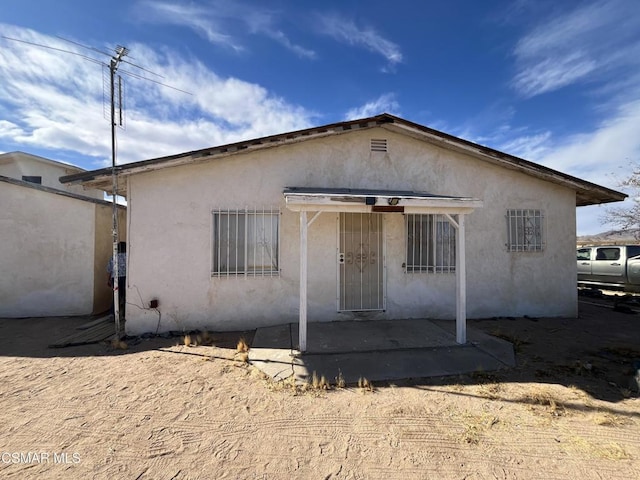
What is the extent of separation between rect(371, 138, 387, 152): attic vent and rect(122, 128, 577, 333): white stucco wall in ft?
0.39

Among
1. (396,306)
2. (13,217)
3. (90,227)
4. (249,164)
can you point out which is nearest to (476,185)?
(396,306)

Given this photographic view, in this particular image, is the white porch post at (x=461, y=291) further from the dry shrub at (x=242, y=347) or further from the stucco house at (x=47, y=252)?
the stucco house at (x=47, y=252)

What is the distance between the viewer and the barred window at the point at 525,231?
24.2ft

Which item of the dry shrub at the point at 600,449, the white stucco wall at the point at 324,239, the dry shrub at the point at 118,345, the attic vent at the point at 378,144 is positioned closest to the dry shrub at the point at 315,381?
the white stucco wall at the point at 324,239

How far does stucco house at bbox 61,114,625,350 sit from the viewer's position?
604 centimetres

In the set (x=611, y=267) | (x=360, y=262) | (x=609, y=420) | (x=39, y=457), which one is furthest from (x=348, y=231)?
(x=611, y=267)

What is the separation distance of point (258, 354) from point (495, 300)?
19.4 ft

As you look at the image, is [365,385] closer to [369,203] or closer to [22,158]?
[369,203]

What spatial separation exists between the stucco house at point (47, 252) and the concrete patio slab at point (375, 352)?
5.26 meters

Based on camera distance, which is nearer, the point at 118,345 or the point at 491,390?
the point at 491,390

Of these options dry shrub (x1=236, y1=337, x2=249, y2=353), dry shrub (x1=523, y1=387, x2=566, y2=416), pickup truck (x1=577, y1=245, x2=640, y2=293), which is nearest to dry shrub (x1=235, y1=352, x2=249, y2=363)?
dry shrub (x1=236, y1=337, x2=249, y2=353)

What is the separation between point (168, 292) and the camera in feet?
20.0

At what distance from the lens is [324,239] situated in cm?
662

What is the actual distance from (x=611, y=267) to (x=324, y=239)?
12.6m
